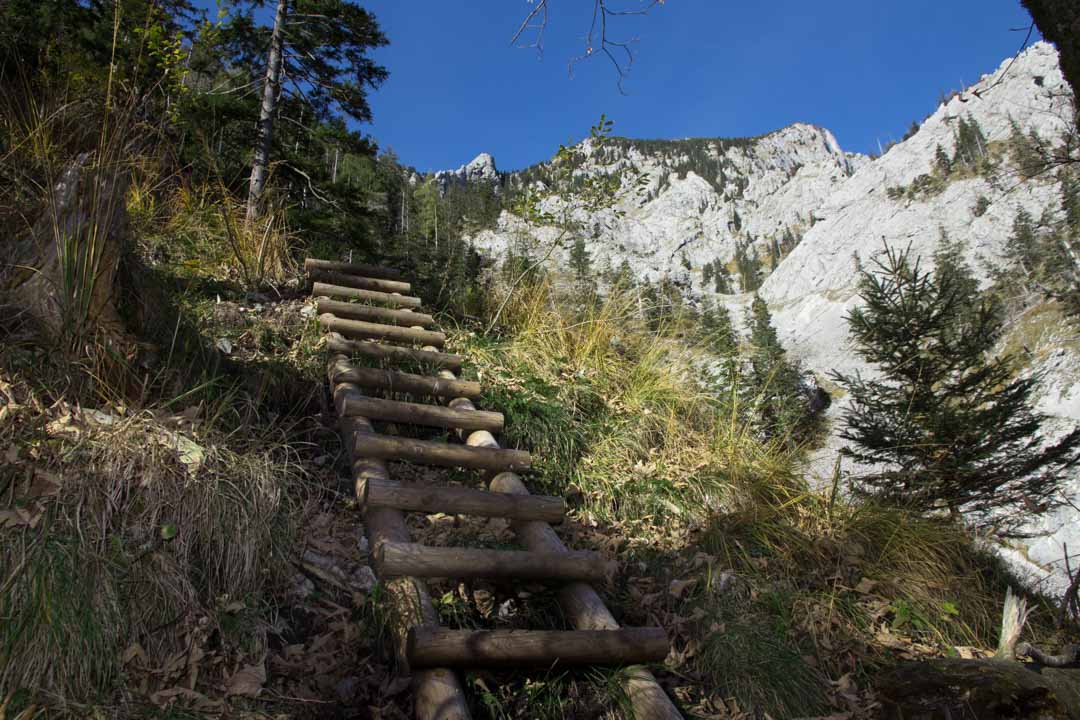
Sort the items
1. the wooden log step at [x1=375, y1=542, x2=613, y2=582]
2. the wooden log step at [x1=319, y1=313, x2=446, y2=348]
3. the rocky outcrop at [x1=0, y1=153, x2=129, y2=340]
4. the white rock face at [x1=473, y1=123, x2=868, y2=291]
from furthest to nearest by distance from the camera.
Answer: the white rock face at [x1=473, y1=123, x2=868, y2=291]
the wooden log step at [x1=319, y1=313, x2=446, y2=348]
the rocky outcrop at [x1=0, y1=153, x2=129, y2=340]
the wooden log step at [x1=375, y1=542, x2=613, y2=582]

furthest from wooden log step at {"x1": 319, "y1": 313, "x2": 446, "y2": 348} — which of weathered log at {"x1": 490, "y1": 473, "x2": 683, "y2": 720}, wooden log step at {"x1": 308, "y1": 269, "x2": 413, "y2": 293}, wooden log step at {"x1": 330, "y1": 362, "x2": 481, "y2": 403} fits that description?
weathered log at {"x1": 490, "y1": 473, "x2": 683, "y2": 720}

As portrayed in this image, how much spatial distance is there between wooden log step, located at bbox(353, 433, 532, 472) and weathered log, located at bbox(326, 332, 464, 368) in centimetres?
118

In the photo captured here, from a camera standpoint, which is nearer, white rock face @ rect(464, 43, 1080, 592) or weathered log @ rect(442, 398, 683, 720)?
weathered log @ rect(442, 398, 683, 720)

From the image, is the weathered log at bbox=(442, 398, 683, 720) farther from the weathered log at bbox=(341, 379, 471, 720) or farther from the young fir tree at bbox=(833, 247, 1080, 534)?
the young fir tree at bbox=(833, 247, 1080, 534)

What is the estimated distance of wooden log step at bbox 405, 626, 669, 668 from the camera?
1.92 meters

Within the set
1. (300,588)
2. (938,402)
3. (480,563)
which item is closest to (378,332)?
(300,588)

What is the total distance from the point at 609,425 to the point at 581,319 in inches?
68.1

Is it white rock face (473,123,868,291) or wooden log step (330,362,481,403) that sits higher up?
white rock face (473,123,868,291)

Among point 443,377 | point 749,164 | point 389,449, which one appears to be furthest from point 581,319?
point 749,164

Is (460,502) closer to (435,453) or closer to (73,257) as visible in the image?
(435,453)

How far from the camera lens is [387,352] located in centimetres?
423

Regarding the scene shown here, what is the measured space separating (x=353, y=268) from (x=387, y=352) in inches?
73.3

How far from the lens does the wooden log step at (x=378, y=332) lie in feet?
14.9

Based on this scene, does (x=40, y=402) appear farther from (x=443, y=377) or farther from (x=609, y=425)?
(x=609, y=425)
